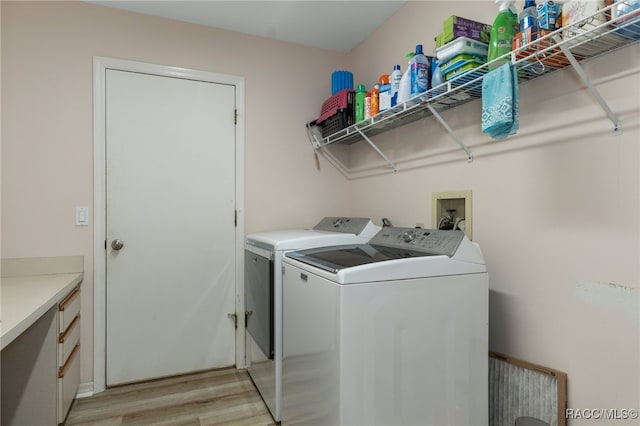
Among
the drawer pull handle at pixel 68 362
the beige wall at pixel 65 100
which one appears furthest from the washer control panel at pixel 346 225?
the drawer pull handle at pixel 68 362

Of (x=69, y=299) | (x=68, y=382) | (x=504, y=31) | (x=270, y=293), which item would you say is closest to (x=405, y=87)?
(x=504, y=31)

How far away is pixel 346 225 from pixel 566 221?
4.05ft

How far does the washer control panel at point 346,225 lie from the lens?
2183 millimetres

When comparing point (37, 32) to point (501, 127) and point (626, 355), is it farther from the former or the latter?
point (626, 355)

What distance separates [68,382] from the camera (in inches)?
77.3

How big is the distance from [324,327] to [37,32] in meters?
2.49

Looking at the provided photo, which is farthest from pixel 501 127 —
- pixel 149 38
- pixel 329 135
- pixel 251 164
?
pixel 149 38

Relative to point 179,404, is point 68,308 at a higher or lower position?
higher

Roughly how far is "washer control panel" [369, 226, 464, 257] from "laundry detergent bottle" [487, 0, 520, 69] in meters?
0.71

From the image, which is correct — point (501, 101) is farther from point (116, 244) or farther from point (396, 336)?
point (116, 244)

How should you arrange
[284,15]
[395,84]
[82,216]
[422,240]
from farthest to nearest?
[284,15], [82,216], [395,84], [422,240]

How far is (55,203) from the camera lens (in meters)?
2.22

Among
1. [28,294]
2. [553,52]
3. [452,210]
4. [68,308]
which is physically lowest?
[68,308]

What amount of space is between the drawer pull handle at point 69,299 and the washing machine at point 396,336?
126 centimetres
